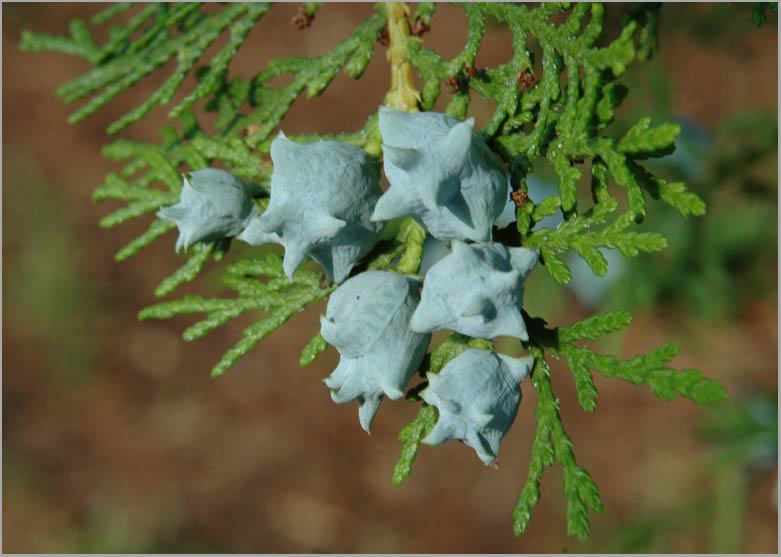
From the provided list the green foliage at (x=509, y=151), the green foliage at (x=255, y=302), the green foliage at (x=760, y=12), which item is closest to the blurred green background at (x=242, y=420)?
the green foliage at (x=760, y=12)

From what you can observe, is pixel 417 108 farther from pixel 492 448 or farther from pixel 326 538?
pixel 326 538

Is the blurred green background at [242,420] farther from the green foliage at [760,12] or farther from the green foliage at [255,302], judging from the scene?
the green foliage at [255,302]

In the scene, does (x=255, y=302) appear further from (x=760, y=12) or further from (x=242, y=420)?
(x=242, y=420)

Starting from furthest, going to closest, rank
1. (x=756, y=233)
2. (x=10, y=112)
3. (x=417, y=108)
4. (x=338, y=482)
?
(x=10, y=112), (x=338, y=482), (x=756, y=233), (x=417, y=108)

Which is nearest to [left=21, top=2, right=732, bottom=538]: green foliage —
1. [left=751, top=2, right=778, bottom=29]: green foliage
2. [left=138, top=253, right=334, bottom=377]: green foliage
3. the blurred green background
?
[left=138, top=253, right=334, bottom=377]: green foliage

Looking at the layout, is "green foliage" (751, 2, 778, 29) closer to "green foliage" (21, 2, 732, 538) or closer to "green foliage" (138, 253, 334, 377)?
"green foliage" (21, 2, 732, 538)

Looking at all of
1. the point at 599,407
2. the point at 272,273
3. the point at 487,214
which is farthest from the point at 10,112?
the point at 487,214
